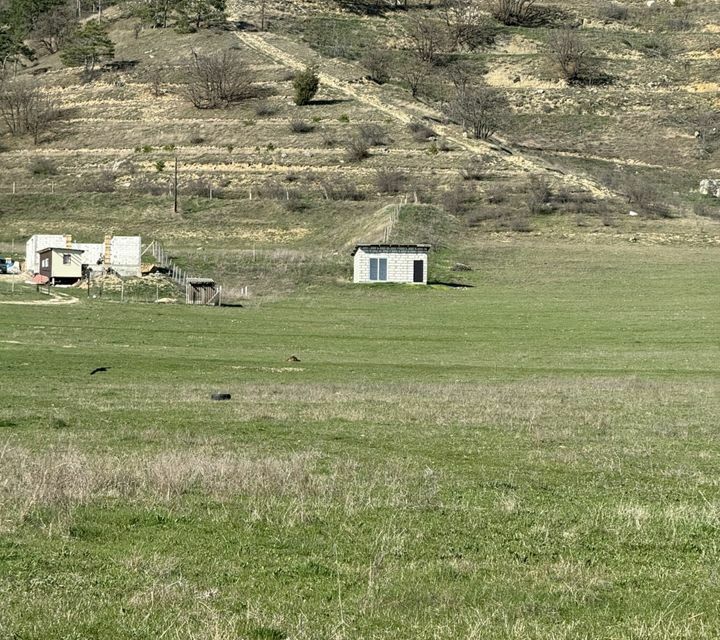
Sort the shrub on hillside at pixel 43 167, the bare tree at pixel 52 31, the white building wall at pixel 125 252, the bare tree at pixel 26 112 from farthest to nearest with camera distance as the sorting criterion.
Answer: the bare tree at pixel 52 31, the bare tree at pixel 26 112, the shrub on hillside at pixel 43 167, the white building wall at pixel 125 252

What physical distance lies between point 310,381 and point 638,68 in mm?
149654

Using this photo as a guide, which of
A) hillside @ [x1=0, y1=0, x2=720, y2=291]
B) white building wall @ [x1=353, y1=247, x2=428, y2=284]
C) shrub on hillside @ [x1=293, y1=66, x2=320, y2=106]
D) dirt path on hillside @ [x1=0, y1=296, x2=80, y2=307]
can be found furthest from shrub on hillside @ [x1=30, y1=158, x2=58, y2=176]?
white building wall @ [x1=353, y1=247, x2=428, y2=284]

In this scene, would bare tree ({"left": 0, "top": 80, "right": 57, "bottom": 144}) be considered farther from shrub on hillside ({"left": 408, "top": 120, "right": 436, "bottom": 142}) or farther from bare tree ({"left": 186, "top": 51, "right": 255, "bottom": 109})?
shrub on hillside ({"left": 408, "top": 120, "right": 436, "bottom": 142})

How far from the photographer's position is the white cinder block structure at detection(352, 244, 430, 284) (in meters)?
77.5

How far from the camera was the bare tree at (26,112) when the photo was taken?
14112 cm

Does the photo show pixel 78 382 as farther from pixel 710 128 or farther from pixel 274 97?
pixel 710 128

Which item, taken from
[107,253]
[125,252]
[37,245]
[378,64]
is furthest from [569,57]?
[37,245]

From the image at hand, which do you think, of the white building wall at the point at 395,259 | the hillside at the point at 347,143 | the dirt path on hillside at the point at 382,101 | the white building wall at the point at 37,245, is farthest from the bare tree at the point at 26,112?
the white building wall at the point at 395,259

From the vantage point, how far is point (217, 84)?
143875 mm

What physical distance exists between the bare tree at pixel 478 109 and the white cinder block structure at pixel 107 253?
198 feet

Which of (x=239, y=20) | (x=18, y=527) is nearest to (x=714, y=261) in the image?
(x=18, y=527)

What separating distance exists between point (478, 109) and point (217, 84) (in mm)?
36518

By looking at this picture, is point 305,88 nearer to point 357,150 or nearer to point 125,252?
point 357,150

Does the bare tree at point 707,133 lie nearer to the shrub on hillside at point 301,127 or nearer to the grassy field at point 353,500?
the shrub on hillside at point 301,127
